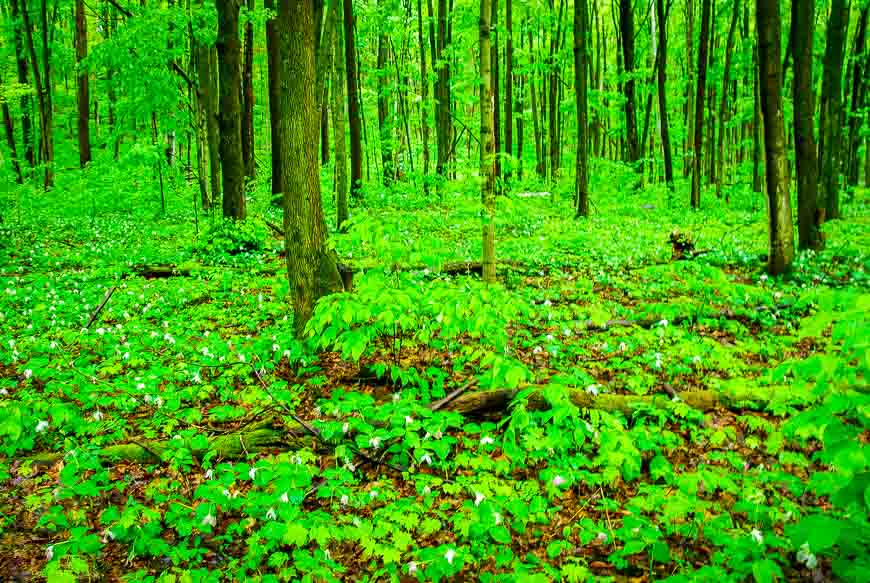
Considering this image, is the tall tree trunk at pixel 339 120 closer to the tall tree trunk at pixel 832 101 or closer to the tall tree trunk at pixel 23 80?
the tall tree trunk at pixel 832 101

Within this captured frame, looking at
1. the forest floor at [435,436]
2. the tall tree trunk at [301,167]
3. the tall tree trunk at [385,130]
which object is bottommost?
the forest floor at [435,436]

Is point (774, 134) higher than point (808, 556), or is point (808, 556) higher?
point (774, 134)

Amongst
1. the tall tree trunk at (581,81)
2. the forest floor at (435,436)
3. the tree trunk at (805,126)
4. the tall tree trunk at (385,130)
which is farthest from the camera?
the tall tree trunk at (385,130)

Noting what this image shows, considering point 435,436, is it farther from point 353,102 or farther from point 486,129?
point 353,102

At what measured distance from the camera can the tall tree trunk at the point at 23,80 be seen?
2216cm

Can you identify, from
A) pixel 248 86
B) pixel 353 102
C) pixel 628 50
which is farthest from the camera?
pixel 628 50

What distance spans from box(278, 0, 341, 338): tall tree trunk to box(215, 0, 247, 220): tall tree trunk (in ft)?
23.1

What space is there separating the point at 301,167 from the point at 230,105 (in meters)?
7.63

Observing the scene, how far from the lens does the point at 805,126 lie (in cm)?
1004

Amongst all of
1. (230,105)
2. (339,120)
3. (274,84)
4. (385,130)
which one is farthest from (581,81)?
(230,105)

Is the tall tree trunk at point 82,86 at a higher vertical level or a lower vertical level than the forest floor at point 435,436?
higher

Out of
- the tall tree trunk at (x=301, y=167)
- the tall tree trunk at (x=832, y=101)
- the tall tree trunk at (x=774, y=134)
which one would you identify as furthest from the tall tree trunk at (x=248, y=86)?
the tall tree trunk at (x=832, y=101)

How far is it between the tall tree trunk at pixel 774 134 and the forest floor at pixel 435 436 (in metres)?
0.76

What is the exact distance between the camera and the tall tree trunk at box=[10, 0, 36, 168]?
2216cm
